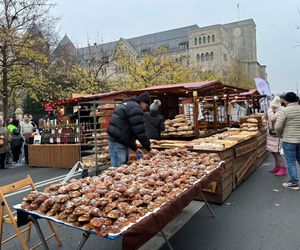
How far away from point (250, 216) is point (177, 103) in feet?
21.6

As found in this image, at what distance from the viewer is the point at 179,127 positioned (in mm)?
8750

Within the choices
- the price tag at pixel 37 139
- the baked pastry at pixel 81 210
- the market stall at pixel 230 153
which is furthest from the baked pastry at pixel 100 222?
the price tag at pixel 37 139

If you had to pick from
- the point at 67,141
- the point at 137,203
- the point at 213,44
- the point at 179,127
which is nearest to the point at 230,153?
the point at 179,127

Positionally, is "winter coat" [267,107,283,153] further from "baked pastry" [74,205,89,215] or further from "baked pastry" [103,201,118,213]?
"baked pastry" [74,205,89,215]

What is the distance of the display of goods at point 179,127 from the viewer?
8633mm

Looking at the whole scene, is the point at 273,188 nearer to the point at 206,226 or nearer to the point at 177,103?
the point at 206,226

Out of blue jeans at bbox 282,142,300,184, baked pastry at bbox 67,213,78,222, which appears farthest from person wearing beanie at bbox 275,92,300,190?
baked pastry at bbox 67,213,78,222

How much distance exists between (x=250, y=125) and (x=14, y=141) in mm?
8168

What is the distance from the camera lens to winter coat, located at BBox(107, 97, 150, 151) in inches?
210

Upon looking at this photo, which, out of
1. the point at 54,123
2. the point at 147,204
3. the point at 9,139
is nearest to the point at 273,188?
the point at 147,204

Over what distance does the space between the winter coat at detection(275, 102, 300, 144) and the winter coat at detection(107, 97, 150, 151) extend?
9.11 ft

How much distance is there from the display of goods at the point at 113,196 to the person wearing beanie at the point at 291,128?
2814 millimetres

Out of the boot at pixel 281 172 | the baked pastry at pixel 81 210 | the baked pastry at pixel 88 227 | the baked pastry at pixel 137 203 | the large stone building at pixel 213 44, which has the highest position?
the large stone building at pixel 213 44

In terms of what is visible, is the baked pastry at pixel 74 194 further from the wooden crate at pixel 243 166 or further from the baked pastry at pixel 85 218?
the wooden crate at pixel 243 166
